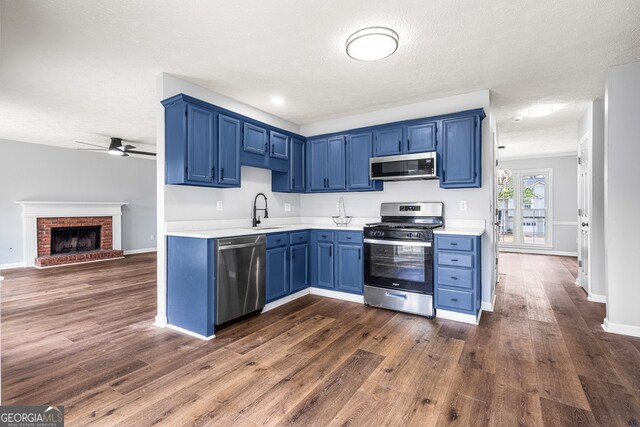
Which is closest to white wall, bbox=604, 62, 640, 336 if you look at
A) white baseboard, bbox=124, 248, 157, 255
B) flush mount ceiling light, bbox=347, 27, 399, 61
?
flush mount ceiling light, bbox=347, 27, 399, 61

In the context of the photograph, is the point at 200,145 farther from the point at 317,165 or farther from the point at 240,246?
the point at 317,165

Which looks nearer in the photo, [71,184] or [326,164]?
[326,164]

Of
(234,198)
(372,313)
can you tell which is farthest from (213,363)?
(234,198)

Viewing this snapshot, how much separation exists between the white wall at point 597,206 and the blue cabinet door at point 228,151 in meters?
4.43

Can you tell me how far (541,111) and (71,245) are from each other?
9.34m

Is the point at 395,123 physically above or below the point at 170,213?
above

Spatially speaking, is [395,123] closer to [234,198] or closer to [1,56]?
[234,198]

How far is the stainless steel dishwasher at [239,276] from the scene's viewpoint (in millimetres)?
2947

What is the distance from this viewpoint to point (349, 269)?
156 inches

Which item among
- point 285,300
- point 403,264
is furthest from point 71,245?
point 403,264

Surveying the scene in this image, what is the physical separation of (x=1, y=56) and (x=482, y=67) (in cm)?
444

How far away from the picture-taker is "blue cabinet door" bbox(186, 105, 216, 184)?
307cm

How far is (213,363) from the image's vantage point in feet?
7.91

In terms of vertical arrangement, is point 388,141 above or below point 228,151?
above
